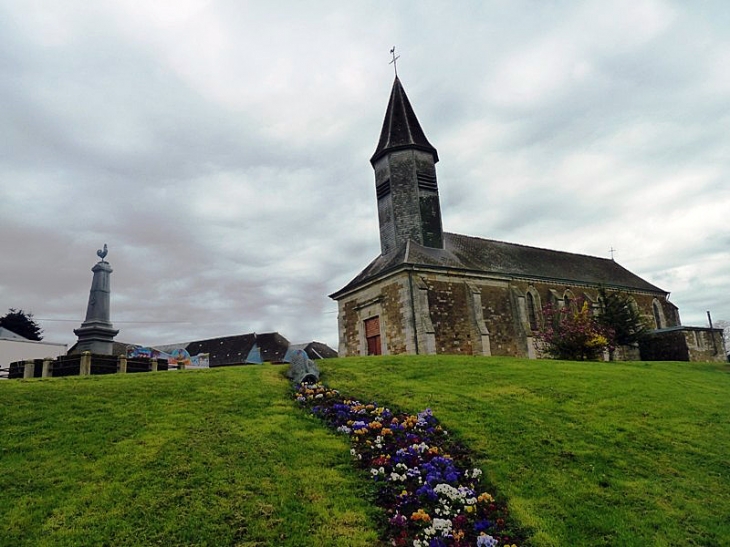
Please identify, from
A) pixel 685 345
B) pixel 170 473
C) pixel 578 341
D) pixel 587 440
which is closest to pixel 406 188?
pixel 578 341

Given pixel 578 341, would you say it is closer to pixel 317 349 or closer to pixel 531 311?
pixel 531 311

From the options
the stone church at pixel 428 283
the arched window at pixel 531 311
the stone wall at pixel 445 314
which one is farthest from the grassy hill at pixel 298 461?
the arched window at pixel 531 311

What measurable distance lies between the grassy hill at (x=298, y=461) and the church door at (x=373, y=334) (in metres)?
14.0

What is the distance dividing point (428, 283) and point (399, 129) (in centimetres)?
1072

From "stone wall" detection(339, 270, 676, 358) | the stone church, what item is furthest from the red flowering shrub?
the stone church

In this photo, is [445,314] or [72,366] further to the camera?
[445,314]

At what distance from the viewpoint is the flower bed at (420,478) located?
6672mm

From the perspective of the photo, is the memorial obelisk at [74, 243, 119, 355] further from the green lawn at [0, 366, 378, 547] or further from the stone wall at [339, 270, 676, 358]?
the stone wall at [339, 270, 676, 358]

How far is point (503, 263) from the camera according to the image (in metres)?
32.1

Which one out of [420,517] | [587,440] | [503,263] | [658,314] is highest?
[503,263]

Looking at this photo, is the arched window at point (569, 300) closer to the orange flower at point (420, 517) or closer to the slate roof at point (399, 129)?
the slate roof at point (399, 129)

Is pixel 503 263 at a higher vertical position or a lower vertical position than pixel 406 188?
lower

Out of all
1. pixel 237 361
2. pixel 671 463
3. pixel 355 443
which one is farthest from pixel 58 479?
pixel 237 361

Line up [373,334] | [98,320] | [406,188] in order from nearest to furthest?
[98,320] → [373,334] → [406,188]
